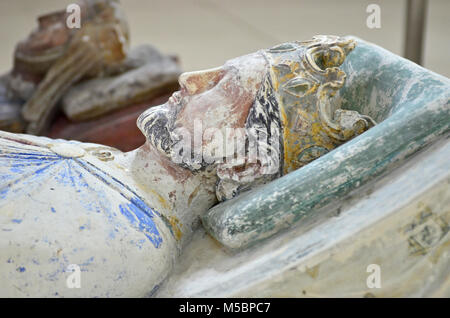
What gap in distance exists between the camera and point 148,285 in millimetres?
1620

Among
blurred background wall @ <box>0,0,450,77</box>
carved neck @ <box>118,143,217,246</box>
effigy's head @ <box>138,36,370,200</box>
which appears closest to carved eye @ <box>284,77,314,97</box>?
effigy's head @ <box>138,36,370,200</box>

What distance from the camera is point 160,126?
5.83 ft

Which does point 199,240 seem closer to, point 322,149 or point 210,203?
point 210,203

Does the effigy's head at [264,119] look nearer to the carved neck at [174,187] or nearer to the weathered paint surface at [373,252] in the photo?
the carved neck at [174,187]

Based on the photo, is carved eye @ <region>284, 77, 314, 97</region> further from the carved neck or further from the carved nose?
the carved neck

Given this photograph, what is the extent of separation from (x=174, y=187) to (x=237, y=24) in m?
4.70

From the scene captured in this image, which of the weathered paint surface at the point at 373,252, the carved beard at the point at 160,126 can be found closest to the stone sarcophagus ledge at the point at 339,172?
→ the weathered paint surface at the point at 373,252

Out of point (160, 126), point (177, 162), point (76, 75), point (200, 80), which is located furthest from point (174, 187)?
point (76, 75)

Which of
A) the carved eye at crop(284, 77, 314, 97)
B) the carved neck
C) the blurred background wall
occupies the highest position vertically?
the carved eye at crop(284, 77, 314, 97)

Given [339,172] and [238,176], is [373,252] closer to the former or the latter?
[339,172]

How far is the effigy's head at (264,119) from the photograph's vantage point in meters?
1.71

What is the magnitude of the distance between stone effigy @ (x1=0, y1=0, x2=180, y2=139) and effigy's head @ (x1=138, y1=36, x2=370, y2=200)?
2172 millimetres

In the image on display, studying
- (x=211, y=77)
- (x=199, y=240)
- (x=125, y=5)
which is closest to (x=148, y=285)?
(x=199, y=240)

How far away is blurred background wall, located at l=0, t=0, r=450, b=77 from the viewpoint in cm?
565
